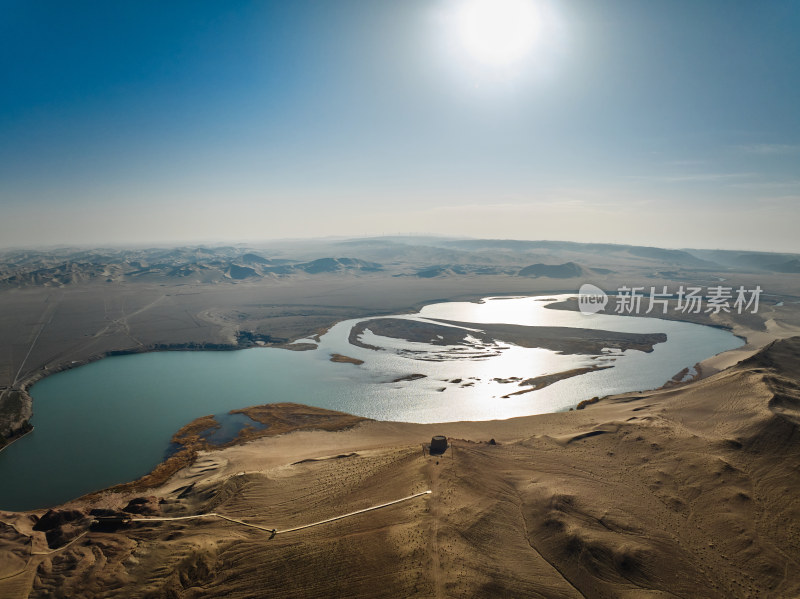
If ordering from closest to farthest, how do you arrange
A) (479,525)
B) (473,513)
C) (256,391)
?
(479,525), (473,513), (256,391)

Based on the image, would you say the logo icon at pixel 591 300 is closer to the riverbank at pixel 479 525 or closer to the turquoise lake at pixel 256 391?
the turquoise lake at pixel 256 391

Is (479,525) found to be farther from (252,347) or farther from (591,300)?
(591,300)

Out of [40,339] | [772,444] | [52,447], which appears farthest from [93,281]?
[772,444]

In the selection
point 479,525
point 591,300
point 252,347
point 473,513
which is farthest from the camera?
point 591,300

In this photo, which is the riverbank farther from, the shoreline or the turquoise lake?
the shoreline

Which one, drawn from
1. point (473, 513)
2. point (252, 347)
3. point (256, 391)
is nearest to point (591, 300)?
point (252, 347)

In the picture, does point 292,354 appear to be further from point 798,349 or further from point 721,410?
point 798,349

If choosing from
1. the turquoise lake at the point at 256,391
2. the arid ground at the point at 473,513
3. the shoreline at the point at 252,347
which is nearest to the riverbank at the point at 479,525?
the arid ground at the point at 473,513
